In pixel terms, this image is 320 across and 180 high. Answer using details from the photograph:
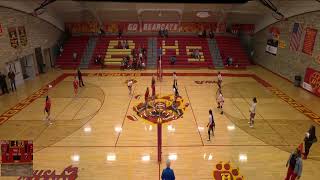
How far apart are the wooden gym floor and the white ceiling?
785 cm

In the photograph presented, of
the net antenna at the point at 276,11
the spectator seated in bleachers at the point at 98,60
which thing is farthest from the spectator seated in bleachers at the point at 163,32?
the net antenna at the point at 276,11

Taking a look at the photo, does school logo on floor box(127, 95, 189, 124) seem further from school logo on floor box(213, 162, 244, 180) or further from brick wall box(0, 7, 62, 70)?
brick wall box(0, 7, 62, 70)

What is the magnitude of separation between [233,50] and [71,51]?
59.8 ft

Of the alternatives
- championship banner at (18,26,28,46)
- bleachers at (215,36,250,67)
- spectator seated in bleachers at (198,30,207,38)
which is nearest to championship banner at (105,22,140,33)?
spectator seated in bleachers at (198,30,207,38)

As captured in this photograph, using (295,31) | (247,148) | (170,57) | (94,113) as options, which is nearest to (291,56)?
(295,31)

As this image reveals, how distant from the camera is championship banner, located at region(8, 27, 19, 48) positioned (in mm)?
19484

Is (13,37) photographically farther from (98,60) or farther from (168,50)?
(168,50)

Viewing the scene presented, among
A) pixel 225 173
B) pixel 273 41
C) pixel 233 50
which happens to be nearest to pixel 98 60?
pixel 233 50

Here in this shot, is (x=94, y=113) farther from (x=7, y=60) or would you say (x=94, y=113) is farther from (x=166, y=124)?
(x=7, y=60)

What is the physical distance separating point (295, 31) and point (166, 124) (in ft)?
47.9

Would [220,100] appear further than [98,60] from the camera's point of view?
No

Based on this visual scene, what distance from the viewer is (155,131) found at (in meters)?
13.0

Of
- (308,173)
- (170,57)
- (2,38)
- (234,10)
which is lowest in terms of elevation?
(308,173)

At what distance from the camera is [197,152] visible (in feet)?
36.5
